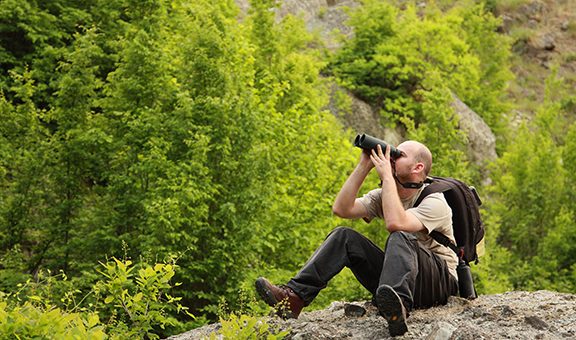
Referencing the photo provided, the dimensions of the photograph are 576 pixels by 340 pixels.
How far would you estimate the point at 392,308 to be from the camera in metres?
5.46

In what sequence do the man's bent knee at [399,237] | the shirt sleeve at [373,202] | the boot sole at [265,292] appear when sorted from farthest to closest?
the shirt sleeve at [373,202]
the boot sole at [265,292]
the man's bent knee at [399,237]

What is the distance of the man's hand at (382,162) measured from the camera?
19.8 feet

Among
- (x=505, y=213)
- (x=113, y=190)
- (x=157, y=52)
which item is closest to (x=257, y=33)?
(x=157, y=52)

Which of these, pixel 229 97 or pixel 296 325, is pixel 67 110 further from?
pixel 296 325

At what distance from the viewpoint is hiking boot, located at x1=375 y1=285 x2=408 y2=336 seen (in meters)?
5.40

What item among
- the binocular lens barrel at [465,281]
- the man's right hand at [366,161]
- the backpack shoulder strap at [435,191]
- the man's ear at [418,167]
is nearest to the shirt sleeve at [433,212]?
the backpack shoulder strap at [435,191]

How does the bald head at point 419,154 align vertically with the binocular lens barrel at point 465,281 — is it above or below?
above

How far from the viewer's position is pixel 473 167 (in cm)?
2519

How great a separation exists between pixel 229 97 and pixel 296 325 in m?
7.73

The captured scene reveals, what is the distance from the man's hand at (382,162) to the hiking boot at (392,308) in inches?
38.4

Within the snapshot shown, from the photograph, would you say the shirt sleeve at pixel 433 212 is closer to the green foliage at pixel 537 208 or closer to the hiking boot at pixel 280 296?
the hiking boot at pixel 280 296

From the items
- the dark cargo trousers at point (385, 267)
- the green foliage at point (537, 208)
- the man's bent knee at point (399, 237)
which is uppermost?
the man's bent knee at point (399, 237)

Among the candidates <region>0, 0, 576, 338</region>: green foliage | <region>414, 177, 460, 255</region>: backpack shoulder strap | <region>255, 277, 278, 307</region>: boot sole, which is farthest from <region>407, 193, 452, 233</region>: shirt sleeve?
<region>0, 0, 576, 338</region>: green foliage

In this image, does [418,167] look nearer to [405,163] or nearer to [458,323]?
[405,163]
